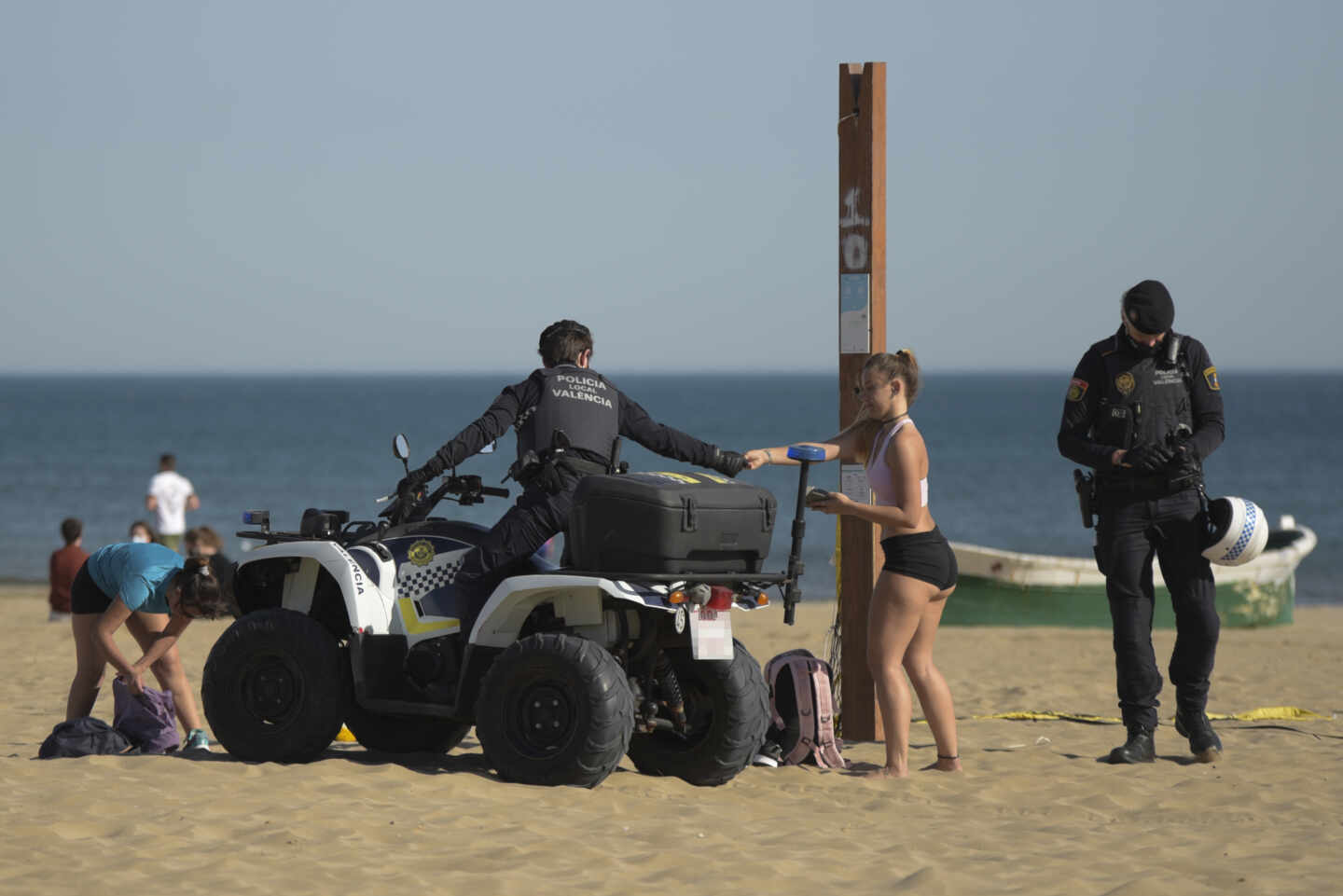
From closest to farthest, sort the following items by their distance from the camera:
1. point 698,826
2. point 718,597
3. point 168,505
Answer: point 698,826
point 718,597
point 168,505

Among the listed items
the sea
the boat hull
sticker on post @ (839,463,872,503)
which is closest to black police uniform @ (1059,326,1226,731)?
sticker on post @ (839,463,872,503)

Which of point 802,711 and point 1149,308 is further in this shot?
point 802,711

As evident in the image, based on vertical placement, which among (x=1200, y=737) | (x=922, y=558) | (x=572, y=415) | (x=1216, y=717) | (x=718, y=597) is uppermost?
(x=572, y=415)

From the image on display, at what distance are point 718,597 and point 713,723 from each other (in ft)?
2.49

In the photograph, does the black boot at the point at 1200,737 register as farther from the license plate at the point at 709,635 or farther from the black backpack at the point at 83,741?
the black backpack at the point at 83,741

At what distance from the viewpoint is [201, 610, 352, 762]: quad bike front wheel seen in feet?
23.2

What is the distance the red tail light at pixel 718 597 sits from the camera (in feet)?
20.9

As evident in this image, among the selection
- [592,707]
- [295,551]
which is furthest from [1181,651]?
[295,551]

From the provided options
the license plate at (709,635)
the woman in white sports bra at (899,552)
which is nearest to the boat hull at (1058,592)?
the woman in white sports bra at (899,552)

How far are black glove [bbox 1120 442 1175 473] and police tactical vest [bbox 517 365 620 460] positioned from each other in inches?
89.5

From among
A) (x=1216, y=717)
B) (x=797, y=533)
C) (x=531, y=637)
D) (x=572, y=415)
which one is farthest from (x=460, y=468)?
(x=797, y=533)

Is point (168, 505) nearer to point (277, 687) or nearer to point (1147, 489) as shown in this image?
point (277, 687)

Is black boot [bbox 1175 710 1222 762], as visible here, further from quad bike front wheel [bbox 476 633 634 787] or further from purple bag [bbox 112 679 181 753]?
purple bag [bbox 112 679 181 753]

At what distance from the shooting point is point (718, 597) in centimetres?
637
